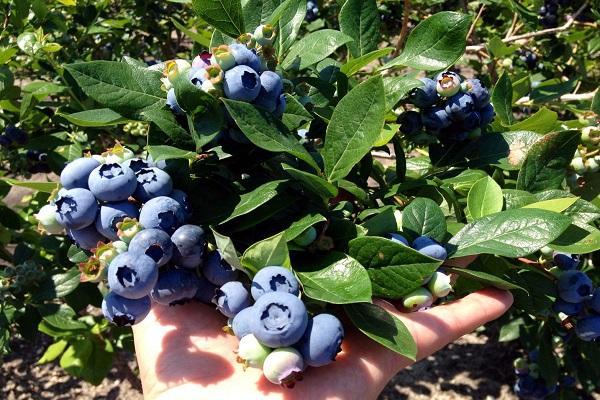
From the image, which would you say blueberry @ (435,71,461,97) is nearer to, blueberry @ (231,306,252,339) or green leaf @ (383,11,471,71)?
green leaf @ (383,11,471,71)

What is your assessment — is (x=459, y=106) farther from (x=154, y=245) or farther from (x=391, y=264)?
(x=154, y=245)

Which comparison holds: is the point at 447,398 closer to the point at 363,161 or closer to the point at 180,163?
the point at 363,161

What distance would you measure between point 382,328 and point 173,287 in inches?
12.4

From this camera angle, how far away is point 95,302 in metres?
1.78

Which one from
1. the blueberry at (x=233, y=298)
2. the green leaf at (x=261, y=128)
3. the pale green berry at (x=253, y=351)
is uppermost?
the green leaf at (x=261, y=128)

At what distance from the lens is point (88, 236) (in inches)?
33.7

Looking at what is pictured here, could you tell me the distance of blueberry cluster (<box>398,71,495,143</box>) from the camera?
107 centimetres

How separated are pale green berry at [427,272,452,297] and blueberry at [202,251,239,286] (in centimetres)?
31

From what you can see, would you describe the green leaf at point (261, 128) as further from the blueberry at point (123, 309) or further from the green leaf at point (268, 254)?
the blueberry at point (123, 309)

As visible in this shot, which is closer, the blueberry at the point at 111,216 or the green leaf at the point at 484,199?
the blueberry at the point at 111,216

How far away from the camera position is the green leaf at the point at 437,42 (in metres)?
1.02

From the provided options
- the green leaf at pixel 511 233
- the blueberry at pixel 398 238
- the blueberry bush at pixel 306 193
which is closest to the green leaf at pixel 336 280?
the blueberry bush at pixel 306 193

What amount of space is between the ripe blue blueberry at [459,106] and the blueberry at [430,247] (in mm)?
307

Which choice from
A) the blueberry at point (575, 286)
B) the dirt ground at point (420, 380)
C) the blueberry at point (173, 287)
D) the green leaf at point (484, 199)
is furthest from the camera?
the dirt ground at point (420, 380)
